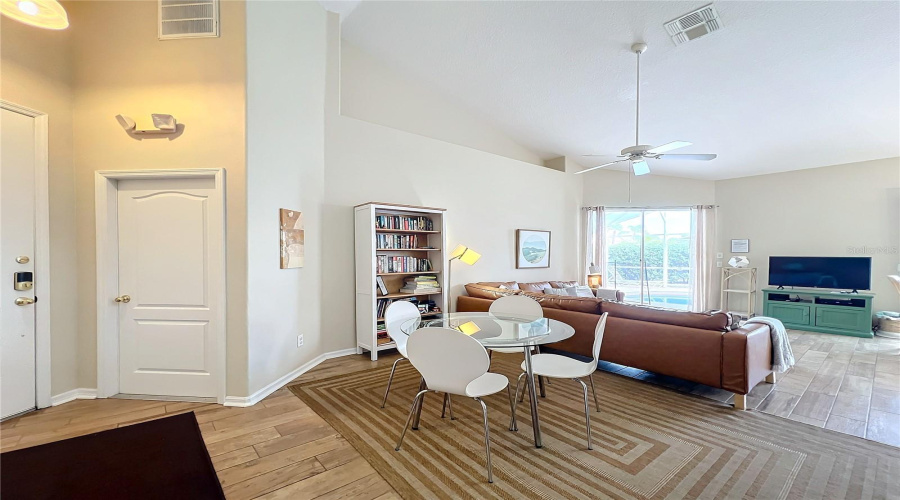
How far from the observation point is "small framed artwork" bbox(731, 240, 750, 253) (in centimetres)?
683

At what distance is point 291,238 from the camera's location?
348 centimetres

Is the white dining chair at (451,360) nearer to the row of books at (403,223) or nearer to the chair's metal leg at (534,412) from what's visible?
the chair's metal leg at (534,412)

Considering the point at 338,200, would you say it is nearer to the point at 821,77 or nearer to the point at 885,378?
the point at 821,77

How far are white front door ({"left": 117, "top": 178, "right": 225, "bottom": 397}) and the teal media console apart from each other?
8.04 meters

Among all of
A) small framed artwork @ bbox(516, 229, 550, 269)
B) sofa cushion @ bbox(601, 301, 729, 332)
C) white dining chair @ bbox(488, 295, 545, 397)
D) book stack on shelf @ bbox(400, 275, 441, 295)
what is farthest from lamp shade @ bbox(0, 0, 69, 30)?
small framed artwork @ bbox(516, 229, 550, 269)

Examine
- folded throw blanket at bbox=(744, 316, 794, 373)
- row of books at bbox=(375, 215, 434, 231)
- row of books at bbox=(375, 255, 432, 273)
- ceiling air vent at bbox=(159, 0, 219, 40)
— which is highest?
ceiling air vent at bbox=(159, 0, 219, 40)

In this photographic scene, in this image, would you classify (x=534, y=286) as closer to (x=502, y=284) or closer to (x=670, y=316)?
(x=502, y=284)

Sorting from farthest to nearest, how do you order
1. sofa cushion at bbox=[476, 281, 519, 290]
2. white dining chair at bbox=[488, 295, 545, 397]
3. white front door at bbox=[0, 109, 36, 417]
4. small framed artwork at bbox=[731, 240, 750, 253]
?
small framed artwork at bbox=[731, 240, 750, 253] < sofa cushion at bbox=[476, 281, 519, 290] < white dining chair at bbox=[488, 295, 545, 397] < white front door at bbox=[0, 109, 36, 417]

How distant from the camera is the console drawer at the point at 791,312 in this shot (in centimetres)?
577

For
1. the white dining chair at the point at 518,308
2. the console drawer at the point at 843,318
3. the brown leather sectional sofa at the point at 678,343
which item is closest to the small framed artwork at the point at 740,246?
the console drawer at the point at 843,318

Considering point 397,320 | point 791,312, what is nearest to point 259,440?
point 397,320

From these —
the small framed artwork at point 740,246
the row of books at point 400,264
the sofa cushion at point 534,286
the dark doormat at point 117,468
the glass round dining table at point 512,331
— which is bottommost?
the sofa cushion at point 534,286

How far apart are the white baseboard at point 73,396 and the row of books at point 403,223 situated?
2.83 metres

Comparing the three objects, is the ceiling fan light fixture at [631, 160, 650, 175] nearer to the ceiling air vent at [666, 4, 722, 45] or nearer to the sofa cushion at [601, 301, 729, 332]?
the ceiling air vent at [666, 4, 722, 45]
